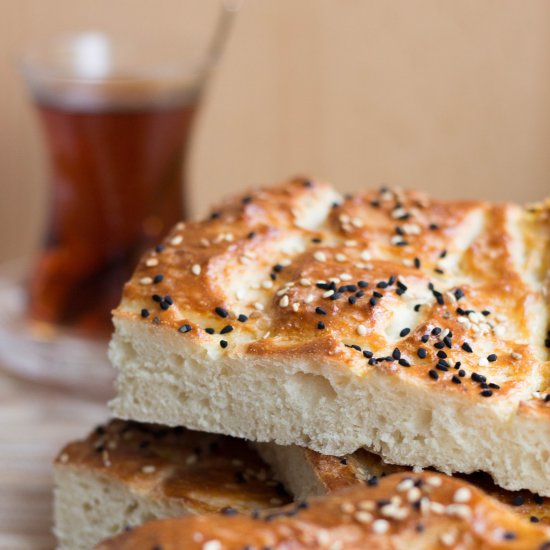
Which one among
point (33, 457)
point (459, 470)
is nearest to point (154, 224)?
→ point (33, 457)

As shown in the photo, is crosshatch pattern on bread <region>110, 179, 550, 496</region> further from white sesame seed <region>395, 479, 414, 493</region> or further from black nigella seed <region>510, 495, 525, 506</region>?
white sesame seed <region>395, 479, 414, 493</region>

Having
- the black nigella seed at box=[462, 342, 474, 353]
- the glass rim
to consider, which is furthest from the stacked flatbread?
the glass rim

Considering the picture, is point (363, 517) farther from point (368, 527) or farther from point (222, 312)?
point (222, 312)

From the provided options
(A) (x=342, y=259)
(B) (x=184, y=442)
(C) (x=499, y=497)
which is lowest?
(B) (x=184, y=442)

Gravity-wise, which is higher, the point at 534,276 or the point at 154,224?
the point at 534,276

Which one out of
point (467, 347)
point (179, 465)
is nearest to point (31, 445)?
point (179, 465)

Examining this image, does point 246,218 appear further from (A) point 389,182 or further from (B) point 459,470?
(A) point 389,182
